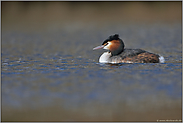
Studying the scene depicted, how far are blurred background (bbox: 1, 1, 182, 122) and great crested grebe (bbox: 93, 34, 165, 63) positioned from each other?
0.30 metres

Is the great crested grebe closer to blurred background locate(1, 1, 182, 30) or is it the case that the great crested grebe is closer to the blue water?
the blue water

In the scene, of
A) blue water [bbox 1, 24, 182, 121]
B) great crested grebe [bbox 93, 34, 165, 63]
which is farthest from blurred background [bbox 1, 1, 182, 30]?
Answer: great crested grebe [bbox 93, 34, 165, 63]

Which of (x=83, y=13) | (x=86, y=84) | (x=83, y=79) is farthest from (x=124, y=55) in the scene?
(x=83, y=13)

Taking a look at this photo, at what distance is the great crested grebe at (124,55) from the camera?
10562 mm

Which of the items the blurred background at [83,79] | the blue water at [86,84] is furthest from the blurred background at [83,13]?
the blue water at [86,84]

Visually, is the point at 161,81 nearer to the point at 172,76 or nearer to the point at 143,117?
the point at 172,76

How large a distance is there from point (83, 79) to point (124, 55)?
263 centimetres

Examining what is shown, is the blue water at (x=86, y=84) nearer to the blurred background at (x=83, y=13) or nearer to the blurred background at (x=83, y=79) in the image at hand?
the blurred background at (x=83, y=79)

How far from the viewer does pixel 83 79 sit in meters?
8.59

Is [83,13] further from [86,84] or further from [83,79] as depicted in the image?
[86,84]

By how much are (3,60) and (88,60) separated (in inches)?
120

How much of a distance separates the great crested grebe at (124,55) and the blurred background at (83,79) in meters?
0.30

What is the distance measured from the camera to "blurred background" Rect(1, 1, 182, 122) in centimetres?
648

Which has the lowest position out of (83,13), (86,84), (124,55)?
(86,84)
